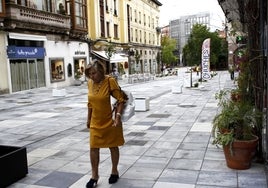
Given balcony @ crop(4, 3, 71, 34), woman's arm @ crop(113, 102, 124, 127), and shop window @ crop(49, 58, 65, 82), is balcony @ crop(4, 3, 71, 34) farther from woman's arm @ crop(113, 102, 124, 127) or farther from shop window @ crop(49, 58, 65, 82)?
woman's arm @ crop(113, 102, 124, 127)

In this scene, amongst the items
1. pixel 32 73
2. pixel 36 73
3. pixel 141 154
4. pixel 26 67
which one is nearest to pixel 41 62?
pixel 36 73

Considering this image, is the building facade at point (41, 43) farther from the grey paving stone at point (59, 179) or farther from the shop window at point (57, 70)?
the grey paving stone at point (59, 179)

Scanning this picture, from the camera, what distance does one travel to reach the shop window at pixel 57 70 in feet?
89.7

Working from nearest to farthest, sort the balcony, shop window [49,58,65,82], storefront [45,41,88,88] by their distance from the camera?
the balcony
storefront [45,41,88,88]
shop window [49,58,65,82]

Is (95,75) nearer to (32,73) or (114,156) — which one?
(114,156)

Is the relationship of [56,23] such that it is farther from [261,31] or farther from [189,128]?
[261,31]

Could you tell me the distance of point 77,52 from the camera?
3161 centimetres

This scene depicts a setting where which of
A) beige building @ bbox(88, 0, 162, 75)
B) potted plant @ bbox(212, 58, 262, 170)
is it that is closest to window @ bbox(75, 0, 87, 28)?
beige building @ bbox(88, 0, 162, 75)

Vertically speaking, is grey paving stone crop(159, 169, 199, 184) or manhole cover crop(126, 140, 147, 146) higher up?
manhole cover crop(126, 140, 147, 146)

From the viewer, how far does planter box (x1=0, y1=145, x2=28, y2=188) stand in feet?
16.0

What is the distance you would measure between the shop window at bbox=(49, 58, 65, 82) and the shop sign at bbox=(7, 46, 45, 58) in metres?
1.69

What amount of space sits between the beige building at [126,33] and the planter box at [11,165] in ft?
99.0

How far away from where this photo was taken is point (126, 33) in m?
46.5

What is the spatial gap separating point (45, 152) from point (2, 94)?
15595mm
